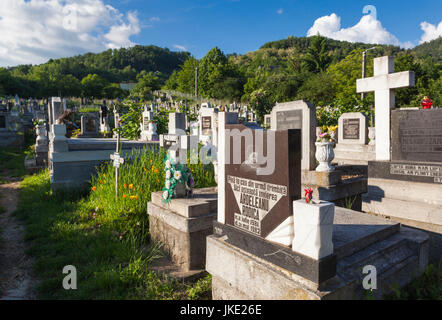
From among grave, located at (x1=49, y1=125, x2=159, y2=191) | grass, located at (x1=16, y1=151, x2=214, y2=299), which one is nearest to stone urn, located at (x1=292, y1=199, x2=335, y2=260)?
grass, located at (x1=16, y1=151, x2=214, y2=299)

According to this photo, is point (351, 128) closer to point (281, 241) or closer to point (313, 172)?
point (313, 172)

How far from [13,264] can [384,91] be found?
651 centimetres

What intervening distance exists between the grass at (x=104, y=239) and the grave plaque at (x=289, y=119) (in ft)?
6.05

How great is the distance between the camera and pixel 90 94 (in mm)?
54500

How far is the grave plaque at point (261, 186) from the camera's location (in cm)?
248

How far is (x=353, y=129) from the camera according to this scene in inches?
410

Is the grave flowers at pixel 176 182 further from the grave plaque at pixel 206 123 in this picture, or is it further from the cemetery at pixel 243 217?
the grave plaque at pixel 206 123

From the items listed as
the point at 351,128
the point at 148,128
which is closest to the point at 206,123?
the point at 148,128

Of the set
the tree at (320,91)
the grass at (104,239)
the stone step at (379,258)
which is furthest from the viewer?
the tree at (320,91)

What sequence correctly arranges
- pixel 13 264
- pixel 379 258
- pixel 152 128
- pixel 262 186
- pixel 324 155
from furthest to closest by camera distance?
1. pixel 152 128
2. pixel 324 155
3. pixel 13 264
4. pixel 379 258
5. pixel 262 186

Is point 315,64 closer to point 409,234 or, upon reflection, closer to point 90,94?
point 90,94

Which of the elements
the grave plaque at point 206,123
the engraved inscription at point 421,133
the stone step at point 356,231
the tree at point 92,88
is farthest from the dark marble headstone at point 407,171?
the tree at point 92,88
